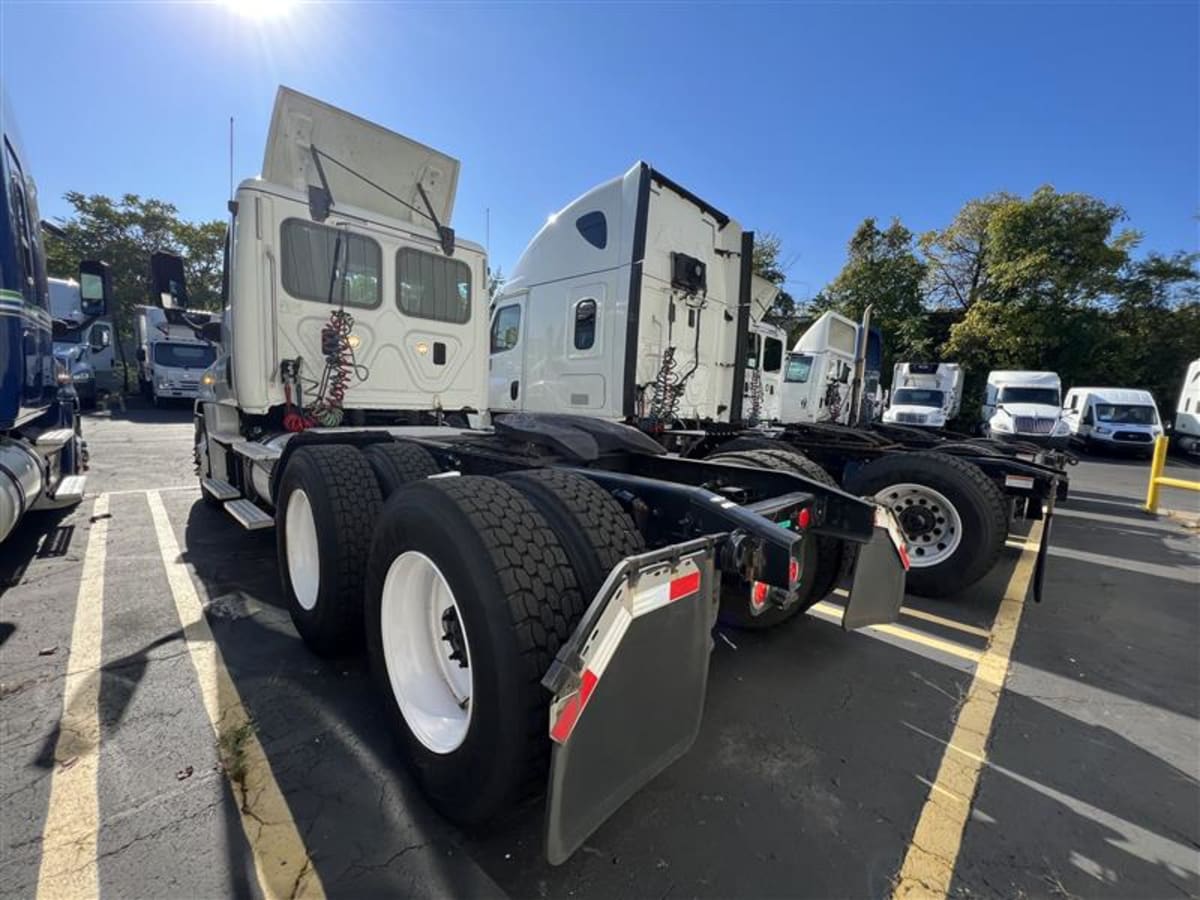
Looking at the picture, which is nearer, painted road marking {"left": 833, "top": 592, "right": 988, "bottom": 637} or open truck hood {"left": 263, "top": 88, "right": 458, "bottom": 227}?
painted road marking {"left": 833, "top": 592, "right": 988, "bottom": 637}

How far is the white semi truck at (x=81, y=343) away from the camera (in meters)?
6.02

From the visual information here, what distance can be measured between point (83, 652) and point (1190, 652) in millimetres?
7040

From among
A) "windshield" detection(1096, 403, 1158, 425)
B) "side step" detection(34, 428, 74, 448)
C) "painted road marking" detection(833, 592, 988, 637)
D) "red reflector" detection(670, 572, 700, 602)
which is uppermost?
"windshield" detection(1096, 403, 1158, 425)

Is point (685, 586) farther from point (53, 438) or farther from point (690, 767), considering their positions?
point (53, 438)

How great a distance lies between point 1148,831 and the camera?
2.05 m

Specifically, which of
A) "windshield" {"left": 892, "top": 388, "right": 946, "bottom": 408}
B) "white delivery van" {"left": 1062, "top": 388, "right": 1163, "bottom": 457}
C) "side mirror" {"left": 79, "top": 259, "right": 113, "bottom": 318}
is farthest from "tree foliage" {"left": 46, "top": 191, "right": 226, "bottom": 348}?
"white delivery van" {"left": 1062, "top": 388, "right": 1163, "bottom": 457}

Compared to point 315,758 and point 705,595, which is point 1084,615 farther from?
point 315,758

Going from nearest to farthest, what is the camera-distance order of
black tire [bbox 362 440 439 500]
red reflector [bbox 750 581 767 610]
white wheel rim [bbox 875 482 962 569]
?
red reflector [bbox 750 581 767 610] < black tire [bbox 362 440 439 500] < white wheel rim [bbox 875 482 962 569]

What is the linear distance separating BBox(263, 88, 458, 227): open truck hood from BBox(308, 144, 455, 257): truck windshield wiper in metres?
0.02

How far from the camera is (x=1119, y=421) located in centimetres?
1898

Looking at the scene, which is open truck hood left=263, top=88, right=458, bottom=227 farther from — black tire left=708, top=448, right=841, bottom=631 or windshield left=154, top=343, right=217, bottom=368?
windshield left=154, top=343, right=217, bottom=368

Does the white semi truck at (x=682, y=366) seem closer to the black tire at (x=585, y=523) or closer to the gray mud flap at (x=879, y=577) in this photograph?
the gray mud flap at (x=879, y=577)

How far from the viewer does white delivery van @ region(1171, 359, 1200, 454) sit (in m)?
19.8

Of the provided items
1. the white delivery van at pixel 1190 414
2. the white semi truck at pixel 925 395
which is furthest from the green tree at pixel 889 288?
the white delivery van at pixel 1190 414
